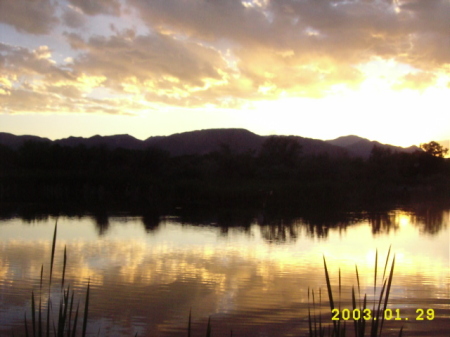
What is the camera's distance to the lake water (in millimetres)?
5684

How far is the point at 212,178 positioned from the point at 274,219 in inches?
740

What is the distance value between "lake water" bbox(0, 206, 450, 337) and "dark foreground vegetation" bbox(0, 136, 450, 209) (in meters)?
7.35

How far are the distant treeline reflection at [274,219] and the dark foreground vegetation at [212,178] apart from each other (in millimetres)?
3174

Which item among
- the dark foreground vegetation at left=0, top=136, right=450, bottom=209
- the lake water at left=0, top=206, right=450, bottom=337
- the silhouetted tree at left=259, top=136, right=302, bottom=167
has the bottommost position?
the lake water at left=0, top=206, right=450, bottom=337

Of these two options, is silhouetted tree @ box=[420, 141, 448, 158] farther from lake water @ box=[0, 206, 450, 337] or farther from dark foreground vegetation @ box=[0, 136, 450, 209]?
lake water @ box=[0, 206, 450, 337]

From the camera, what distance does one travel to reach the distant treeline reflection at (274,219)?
1334cm

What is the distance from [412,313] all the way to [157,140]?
91395mm

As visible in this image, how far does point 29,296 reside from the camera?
21.1 feet

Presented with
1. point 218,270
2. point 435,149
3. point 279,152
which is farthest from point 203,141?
point 218,270

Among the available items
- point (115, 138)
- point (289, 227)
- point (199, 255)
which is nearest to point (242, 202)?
point (289, 227)

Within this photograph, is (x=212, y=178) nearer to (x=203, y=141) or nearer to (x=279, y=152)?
(x=279, y=152)

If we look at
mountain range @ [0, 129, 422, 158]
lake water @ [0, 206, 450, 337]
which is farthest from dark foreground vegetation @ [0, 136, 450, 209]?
mountain range @ [0, 129, 422, 158]

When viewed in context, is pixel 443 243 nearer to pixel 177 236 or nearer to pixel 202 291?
pixel 177 236

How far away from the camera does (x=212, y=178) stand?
34.8m
